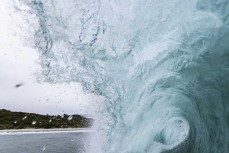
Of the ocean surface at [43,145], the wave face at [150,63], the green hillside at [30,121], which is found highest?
the green hillside at [30,121]

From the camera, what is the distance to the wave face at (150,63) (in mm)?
11812

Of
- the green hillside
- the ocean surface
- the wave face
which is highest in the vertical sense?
the green hillside

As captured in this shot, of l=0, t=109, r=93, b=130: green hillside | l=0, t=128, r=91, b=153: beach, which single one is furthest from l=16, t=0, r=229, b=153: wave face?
l=0, t=109, r=93, b=130: green hillside

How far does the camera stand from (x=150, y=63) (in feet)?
43.9

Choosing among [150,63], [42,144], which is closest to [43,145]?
[42,144]

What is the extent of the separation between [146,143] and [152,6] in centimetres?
466

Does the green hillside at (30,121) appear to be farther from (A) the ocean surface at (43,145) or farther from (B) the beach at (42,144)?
(A) the ocean surface at (43,145)

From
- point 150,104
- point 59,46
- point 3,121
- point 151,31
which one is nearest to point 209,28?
point 151,31

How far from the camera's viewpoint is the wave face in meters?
11.8

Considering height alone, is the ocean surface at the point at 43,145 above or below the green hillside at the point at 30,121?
below

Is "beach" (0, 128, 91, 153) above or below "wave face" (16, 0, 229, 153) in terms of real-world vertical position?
above

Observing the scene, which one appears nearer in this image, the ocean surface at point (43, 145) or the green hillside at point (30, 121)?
the ocean surface at point (43, 145)

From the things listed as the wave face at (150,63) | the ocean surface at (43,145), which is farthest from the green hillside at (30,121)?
the wave face at (150,63)

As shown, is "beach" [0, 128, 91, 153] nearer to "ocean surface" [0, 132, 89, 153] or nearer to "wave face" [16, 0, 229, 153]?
"ocean surface" [0, 132, 89, 153]
